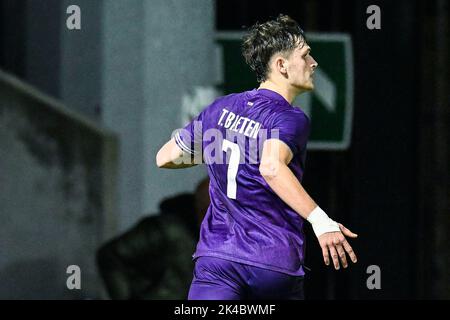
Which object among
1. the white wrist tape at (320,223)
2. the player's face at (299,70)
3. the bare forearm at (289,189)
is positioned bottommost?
the white wrist tape at (320,223)

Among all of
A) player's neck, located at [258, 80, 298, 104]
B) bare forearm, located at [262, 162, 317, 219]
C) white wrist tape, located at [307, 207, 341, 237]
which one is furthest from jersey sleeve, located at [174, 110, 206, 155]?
white wrist tape, located at [307, 207, 341, 237]

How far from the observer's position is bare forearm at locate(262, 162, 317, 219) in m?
5.20

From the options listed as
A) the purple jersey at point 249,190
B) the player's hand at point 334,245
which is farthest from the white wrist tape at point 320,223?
the purple jersey at point 249,190

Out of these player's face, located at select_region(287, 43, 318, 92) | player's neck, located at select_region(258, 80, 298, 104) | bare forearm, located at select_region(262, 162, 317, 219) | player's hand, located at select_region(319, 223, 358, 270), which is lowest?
player's hand, located at select_region(319, 223, 358, 270)

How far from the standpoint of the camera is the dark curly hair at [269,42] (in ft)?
18.4

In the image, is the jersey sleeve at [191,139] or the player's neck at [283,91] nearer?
the player's neck at [283,91]

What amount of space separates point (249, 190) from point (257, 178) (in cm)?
6

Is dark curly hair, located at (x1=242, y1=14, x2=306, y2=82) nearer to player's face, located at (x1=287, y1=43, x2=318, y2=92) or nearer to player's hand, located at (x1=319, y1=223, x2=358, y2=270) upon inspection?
player's face, located at (x1=287, y1=43, x2=318, y2=92)

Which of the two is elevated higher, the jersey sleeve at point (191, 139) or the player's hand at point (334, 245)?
the jersey sleeve at point (191, 139)

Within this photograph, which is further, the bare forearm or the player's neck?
the player's neck

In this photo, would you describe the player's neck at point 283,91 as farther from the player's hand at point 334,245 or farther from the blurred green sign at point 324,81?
the blurred green sign at point 324,81

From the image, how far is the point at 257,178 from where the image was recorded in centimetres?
543
